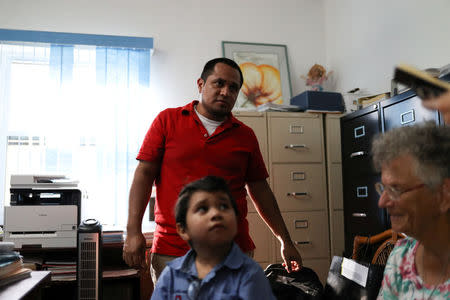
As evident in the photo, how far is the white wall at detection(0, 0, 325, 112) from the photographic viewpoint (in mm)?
3664

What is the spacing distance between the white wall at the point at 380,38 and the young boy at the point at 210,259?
2195 mm

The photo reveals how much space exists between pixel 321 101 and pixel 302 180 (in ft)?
2.37

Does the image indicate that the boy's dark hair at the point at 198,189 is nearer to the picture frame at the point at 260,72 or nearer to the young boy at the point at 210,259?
the young boy at the point at 210,259

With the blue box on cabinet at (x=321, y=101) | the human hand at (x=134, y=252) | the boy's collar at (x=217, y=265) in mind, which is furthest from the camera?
the blue box on cabinet at (x=321, y=101)

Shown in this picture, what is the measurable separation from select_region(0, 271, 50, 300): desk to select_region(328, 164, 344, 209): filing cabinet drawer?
2428mm

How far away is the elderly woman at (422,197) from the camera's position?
994 millimetres

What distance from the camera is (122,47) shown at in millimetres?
3646

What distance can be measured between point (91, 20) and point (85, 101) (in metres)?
0.80

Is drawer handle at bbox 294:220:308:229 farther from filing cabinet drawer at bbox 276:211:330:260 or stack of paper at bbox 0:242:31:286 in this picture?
stack of paper at bbox 0:242:31:286

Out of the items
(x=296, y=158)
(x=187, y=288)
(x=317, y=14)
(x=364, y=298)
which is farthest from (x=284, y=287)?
(x=317, y=14)

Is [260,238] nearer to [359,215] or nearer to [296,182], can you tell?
[296,182]

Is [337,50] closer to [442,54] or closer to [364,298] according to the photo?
[442,54]

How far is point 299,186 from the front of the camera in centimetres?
333

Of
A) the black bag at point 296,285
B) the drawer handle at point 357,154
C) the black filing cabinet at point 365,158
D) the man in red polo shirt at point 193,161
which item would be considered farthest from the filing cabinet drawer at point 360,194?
the man in red polo shirt at point 193,161
